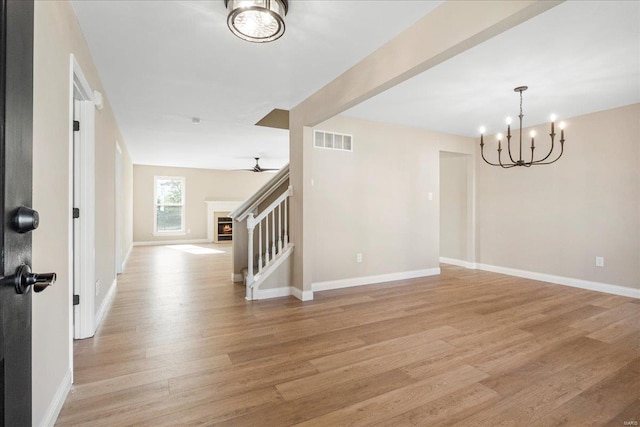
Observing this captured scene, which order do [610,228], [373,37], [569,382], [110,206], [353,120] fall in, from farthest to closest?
[353,120]
[610,228]
[110,206]
[373,37]
[569,382]

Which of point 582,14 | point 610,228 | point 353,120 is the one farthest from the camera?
point 353,120

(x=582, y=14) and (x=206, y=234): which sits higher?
(x=582, y=14)

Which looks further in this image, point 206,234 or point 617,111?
point 206,234

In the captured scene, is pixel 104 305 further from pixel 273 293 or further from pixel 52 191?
pixel 52 191

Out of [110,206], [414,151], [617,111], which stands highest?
[617,111]

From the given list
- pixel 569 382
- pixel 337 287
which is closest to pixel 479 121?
pixel 337 287

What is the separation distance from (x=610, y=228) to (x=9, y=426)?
5.68m

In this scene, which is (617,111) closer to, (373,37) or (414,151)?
(414,151)

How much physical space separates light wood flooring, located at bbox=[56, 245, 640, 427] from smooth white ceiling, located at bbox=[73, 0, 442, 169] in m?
2.42

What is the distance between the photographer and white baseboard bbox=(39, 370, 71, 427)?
150 centimetres

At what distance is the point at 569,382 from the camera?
1.99m

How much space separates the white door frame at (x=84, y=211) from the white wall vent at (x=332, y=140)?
2460 mm

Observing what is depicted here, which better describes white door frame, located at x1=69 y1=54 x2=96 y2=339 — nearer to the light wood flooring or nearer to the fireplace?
the light wood flooring

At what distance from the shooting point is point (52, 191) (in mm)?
1646
